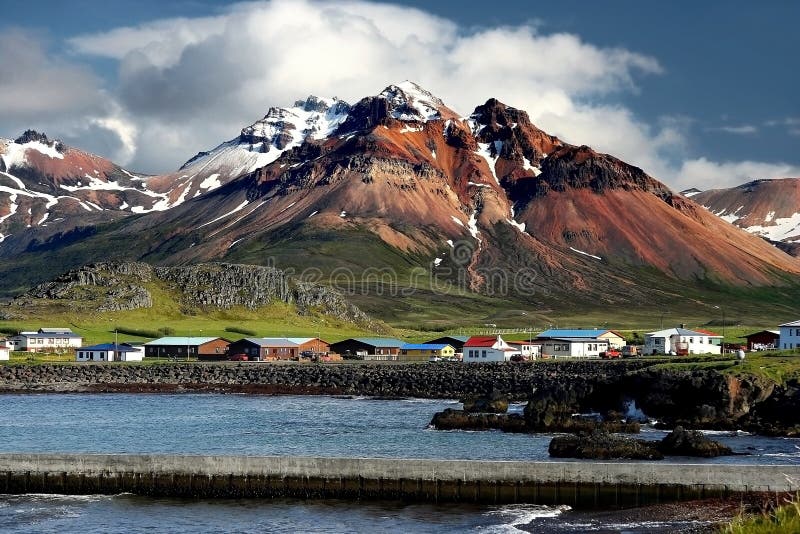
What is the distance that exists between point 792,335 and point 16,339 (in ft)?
396

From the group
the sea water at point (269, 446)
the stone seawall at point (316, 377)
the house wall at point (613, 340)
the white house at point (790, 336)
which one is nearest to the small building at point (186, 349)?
the stone seawall at point (316, 377)

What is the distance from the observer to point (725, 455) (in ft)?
211

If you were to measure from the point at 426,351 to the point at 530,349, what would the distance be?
72.7ft

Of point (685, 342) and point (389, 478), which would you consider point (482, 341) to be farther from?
point (389, 478)

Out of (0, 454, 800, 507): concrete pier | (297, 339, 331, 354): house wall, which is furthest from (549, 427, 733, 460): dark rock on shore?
(297, 339, 331, 354): house wall

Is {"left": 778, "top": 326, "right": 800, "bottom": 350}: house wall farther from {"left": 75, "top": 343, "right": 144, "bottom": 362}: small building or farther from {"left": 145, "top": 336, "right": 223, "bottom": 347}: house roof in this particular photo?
{"left": 75, "top": 343, "right": 144, "bottom": 362}: small building

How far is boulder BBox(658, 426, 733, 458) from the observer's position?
209 ft

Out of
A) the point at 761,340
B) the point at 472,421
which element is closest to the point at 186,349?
the point at 761,340

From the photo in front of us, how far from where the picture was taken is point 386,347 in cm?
18050

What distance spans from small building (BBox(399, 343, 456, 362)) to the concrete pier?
12141 cm

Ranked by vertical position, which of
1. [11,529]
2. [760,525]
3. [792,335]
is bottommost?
[11,529]

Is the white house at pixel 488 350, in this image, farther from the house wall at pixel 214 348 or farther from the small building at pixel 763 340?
the house wall at pixel 214 348

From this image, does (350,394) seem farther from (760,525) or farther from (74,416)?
(760,525)

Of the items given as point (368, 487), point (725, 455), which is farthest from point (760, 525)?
point (725, 455)
